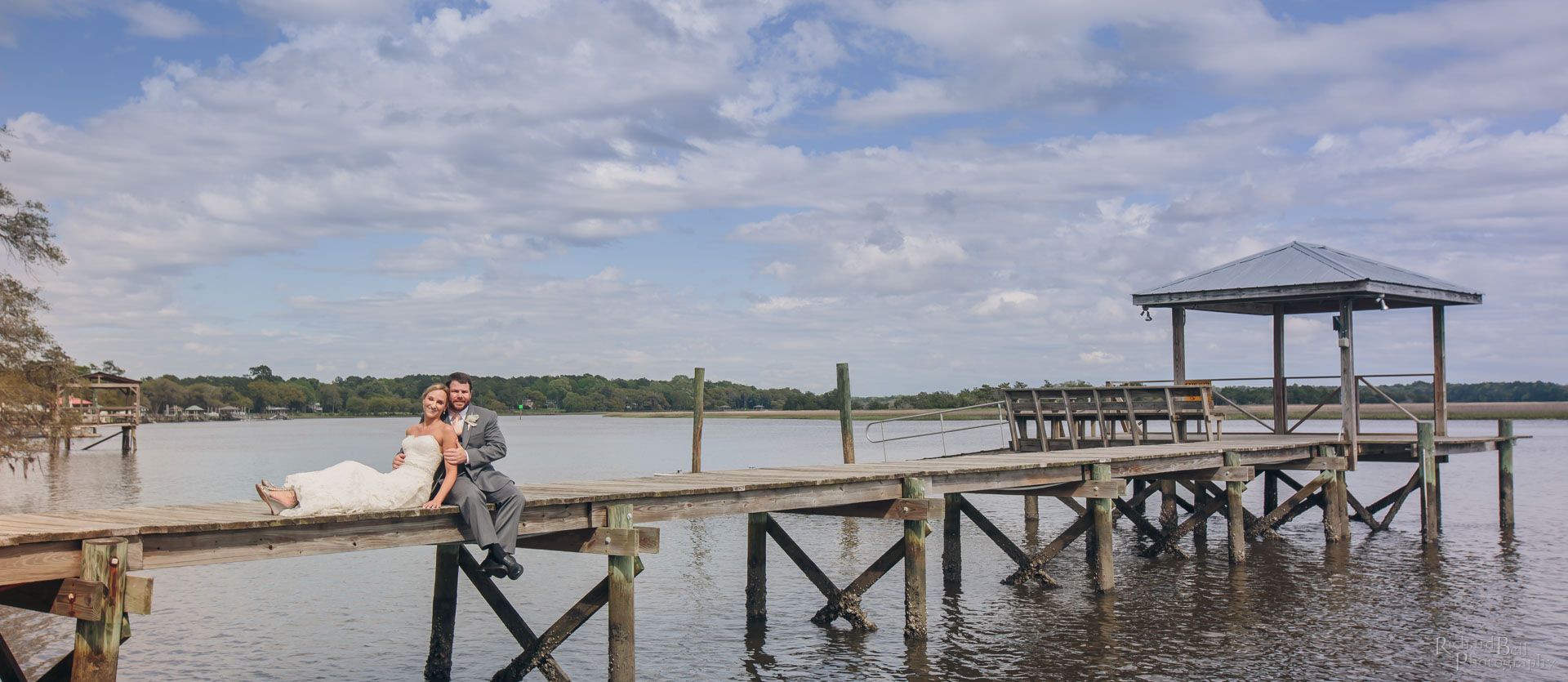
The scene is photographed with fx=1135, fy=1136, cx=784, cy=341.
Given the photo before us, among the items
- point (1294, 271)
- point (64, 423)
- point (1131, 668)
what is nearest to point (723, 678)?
point (1131, 668)

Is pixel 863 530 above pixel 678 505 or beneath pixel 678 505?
beneath

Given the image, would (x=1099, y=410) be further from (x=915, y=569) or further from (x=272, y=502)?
(x=272, y=502)

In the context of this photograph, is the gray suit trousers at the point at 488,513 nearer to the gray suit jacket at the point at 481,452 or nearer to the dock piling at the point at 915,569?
the gray suit jacket at the point at 481,452

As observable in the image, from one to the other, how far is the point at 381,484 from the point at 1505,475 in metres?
21.3

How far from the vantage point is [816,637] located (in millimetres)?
11930

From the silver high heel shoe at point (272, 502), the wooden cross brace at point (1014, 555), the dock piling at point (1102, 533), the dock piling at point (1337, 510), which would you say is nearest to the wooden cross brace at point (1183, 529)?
the dock piling at point (1337, 510)

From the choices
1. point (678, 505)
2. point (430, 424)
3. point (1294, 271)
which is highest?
point (1294, 271)

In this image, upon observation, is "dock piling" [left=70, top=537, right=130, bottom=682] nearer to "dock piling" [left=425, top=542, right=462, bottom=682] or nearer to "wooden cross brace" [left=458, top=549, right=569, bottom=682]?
"wooden cross brace" [left=458, top=549, right=569, bottom=682]

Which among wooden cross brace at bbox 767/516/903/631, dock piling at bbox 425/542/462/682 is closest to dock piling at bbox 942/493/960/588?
wooden cross brace at bbox 767/516/903/631

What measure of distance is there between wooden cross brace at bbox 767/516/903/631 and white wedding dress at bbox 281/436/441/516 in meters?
4.90

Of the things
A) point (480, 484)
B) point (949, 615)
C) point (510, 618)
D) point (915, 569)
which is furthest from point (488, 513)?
point (949, 615)

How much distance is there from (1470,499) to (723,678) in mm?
25287

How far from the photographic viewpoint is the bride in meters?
7.47

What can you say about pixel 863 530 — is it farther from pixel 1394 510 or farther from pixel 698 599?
pixel 1394 510
